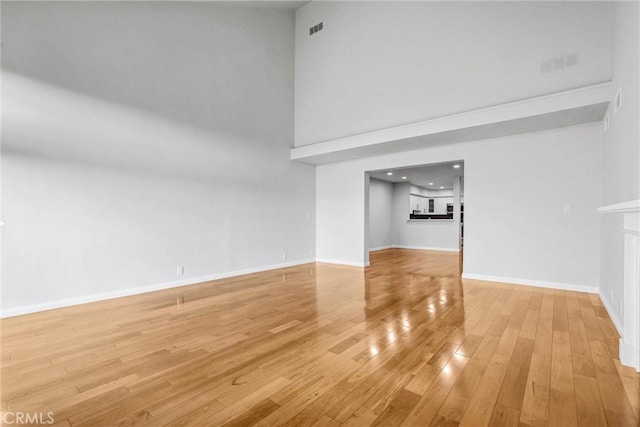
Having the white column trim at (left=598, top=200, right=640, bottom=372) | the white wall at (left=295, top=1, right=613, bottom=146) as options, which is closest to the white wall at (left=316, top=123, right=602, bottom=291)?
the white wall at (left=295, top=1, right=613, bottom=146)

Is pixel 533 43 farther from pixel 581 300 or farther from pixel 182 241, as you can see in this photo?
pixel 182 241

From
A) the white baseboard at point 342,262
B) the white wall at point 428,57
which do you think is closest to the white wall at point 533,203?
the white wall at point 428,57

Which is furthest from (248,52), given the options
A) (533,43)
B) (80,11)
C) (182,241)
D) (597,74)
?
(597,74)

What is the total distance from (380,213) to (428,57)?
561cm

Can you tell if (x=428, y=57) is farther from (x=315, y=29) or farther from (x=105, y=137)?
(x=105, y=137)

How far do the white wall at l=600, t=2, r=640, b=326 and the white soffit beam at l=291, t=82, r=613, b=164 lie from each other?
285 mm

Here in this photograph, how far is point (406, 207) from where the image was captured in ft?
33.9

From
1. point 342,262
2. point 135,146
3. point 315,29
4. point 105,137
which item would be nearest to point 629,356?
point 342,262

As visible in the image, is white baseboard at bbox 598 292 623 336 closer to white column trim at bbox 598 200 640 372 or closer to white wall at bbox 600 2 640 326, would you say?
white wall at bbox 600 2 640 326

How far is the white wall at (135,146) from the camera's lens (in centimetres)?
337

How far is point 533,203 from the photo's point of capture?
14.7ft

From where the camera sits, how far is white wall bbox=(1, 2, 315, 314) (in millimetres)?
3371

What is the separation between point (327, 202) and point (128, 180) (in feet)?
13.7

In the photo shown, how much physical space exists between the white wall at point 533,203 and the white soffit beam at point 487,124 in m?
0.26
